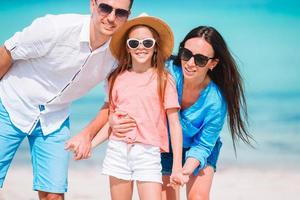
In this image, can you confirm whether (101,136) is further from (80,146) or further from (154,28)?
(154,28)

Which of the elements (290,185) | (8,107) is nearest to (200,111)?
(8,107)

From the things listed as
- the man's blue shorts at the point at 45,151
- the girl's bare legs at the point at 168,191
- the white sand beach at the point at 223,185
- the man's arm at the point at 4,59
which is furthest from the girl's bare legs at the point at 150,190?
the white sand beach at the point at 223,185

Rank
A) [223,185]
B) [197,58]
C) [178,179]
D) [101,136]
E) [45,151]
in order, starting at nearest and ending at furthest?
[178,179], [197,58], [101,136], [45,151], [223,185]

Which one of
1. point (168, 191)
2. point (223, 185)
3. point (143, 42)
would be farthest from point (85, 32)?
point (223, 185)

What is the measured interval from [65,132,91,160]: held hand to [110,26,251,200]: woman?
0.72ft

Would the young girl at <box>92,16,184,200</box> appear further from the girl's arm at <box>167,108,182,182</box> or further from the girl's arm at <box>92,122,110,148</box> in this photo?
the girl's arm at <box>92,122,110,148</box>

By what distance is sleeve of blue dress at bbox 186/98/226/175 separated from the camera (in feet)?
13.2

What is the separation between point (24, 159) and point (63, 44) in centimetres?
471

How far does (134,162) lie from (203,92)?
0.60m

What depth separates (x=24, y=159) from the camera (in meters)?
8.41

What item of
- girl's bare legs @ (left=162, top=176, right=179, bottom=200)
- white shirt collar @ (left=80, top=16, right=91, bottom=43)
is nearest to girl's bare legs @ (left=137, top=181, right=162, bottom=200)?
girl's bare legs @ (left=162, top=176, right=179, bottom=200)

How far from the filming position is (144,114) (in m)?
3.79

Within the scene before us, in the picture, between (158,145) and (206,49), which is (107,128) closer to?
(158,145)

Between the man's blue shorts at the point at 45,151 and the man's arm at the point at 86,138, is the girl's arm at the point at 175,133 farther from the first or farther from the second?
the man's blue shorts at the point at 45,151
